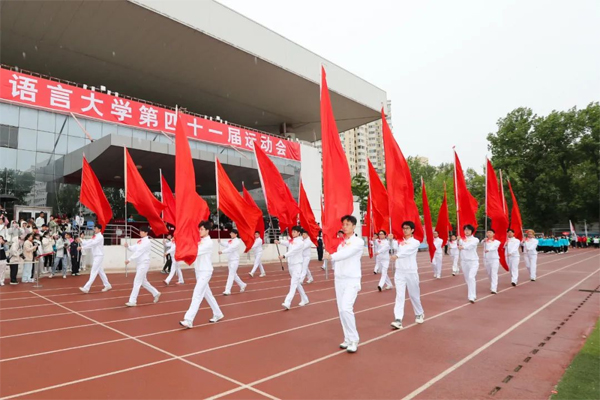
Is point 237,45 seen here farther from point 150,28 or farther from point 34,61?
point 34,61

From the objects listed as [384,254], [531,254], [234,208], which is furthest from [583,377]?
[531,254]

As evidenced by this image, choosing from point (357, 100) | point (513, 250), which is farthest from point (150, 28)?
point (513, 250)

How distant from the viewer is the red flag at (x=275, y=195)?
9.51 metres

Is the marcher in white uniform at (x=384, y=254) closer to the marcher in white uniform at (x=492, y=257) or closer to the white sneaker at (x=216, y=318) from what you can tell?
the marcher in white uniform at (x=492, y=257)

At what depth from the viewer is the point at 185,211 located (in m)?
6.10

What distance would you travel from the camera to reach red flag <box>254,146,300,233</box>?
9.51 meters

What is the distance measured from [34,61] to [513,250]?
24102 mm

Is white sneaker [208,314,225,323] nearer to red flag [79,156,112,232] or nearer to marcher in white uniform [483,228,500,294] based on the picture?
red flag [79,156,112,232]

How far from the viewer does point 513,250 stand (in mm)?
10859

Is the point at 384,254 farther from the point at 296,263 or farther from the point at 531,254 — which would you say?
the point at 531,254

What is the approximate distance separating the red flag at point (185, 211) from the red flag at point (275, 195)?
3164 millimetres

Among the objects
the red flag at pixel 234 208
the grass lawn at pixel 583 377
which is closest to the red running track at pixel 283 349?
the grass lawn at pixel 583 377

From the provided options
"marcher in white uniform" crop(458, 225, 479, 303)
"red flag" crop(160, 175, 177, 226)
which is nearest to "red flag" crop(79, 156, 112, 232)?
"red flag" crop(160, 175, 177, 226)

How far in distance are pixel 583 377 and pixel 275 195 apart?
23.1 feet
